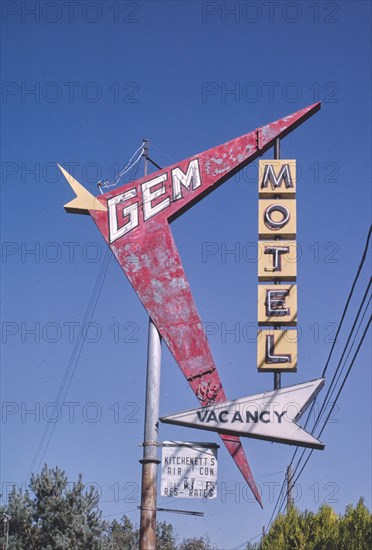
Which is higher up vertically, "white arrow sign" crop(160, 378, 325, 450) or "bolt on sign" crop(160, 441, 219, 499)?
"white arrow sign" crop(160, 378, 325, 450)

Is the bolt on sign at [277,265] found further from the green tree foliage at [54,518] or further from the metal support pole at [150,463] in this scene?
the green tree foliage at [54,518]

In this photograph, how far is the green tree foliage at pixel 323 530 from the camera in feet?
65.4

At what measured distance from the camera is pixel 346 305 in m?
14.7

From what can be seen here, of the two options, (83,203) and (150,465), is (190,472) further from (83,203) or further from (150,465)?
(83,203)

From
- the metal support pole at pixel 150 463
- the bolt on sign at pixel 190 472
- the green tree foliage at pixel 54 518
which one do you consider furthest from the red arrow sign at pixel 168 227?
the green tree foliage at pixel 54 518

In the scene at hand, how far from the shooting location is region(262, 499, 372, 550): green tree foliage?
19938 mm

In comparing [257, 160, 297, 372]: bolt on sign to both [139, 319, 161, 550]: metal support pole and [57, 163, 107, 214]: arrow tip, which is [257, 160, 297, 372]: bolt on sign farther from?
[57, 163, 107, 214]: arrow tip

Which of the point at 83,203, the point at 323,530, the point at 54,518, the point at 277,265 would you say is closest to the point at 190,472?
the point at 277,265

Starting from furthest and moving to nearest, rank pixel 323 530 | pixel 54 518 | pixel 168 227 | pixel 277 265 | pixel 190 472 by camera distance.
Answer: pixel 54 518 → pixel 323 530 → pixel 168 227 → pixel 277 265 → pixel 190 472

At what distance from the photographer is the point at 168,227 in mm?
15984

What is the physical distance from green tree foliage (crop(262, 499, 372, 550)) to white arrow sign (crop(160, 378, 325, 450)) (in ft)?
22.8

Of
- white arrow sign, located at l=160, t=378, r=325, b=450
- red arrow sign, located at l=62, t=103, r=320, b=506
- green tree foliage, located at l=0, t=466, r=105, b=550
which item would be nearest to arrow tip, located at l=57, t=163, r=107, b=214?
red arrow sign, located at l=62, t=103, r=320, b=506

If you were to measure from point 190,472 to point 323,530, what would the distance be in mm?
12543

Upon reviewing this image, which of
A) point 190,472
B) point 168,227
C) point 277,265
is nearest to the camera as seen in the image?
point 190,472
